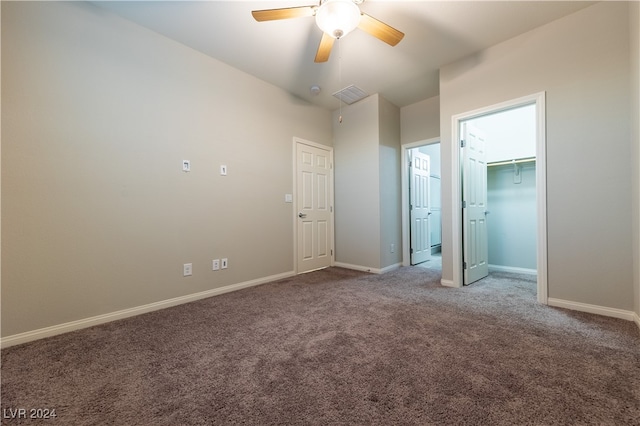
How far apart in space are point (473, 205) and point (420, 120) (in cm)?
170

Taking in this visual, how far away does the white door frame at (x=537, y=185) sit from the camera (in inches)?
93.7

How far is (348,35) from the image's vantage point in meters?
2.51

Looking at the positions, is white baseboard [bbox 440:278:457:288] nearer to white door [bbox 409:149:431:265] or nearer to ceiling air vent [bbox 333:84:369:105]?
white door [bbox 409:149:431:265]

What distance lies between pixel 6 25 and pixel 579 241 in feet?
15.8

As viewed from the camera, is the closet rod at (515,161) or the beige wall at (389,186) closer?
the closet rod at (515,161)

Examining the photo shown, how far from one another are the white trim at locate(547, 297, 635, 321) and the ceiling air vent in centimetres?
330

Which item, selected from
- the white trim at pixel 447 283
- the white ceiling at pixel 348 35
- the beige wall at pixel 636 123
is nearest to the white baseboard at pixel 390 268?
the white trim at pixel 447 283

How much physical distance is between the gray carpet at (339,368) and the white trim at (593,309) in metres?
0.10

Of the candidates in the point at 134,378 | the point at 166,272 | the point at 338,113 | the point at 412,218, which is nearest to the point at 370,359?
the point at 134,378

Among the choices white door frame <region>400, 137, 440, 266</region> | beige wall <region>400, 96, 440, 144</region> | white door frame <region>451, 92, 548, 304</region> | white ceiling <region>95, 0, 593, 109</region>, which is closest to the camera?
white ceiling <region>95, 0, 593, 109</region>

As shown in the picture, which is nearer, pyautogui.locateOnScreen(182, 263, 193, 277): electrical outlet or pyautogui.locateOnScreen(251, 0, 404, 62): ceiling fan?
pyautogui.locateOnScreen(251, 0, 404, 62): ceiling fan

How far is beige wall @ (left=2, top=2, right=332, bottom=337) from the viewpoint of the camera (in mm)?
1823

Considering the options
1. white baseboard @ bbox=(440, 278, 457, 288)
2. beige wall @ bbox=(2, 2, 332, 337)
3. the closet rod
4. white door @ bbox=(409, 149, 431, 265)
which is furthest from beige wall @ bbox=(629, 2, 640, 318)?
beige wall @ bbox=(2, 2, 332, 337)

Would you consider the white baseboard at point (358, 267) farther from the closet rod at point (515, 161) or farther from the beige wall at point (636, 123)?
the beige wall at point (636, 123)
